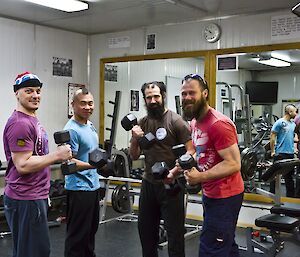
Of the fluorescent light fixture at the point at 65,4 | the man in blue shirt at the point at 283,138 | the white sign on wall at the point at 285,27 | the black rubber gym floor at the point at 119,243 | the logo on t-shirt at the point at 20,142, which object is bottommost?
the black rubber gym floor at the point at 119,243

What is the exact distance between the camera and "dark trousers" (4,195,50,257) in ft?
7.72

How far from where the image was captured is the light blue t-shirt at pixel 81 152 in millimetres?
2961

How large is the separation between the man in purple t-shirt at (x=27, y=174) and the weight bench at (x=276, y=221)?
6.77 ft

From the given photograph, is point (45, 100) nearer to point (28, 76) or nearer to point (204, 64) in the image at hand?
point (204, 64)

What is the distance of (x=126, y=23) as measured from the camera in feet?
20.2

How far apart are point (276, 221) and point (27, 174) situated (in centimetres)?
225

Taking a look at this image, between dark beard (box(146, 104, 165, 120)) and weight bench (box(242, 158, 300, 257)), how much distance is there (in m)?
1.34

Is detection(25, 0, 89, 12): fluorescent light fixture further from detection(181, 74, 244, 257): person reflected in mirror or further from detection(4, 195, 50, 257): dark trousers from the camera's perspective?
detection(4, 195, 50, 257): dark trousers

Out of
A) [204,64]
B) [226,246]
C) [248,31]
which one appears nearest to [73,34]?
[204,64]

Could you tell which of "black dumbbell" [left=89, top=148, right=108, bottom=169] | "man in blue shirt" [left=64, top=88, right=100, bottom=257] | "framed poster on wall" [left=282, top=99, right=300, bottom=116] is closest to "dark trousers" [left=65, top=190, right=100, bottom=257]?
"man in blue shirt" [left=64, top=88, right=100, bottom=257]

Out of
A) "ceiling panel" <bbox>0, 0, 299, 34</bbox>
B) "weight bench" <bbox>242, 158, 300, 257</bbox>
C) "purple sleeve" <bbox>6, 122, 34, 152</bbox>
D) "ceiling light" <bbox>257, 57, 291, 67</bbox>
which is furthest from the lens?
"ceiling light" <bbox>257, 57, 291, 67</bbox>

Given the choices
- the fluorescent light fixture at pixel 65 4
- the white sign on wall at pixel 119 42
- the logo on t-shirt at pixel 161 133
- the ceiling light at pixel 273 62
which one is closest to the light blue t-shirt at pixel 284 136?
the ceiling light at pixel 273 62

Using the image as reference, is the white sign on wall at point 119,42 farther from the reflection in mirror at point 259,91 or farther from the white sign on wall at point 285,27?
the white sign on wall at point 285,27

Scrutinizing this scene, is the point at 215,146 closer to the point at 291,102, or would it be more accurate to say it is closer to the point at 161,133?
the point at 161,133
